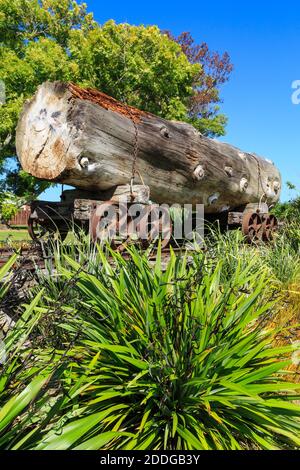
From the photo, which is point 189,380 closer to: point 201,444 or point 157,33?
point 201,444

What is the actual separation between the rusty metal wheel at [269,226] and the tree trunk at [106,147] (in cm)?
214

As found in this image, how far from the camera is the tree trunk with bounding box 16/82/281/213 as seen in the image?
6254 millimetres

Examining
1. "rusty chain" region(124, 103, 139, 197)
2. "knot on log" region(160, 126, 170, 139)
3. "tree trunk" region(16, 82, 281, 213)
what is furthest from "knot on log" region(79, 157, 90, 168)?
"knot on log" region(160, 126, 170, 139)

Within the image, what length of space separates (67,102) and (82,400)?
186 inches

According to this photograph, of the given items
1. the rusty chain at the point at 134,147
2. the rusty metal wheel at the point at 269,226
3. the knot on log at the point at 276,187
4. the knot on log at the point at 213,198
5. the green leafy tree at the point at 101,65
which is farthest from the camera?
the green leafy tree at the point at 101,65

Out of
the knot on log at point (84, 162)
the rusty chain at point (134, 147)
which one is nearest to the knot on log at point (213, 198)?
the rusty chain at point (134, 147)

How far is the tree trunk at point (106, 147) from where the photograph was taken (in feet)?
20.5

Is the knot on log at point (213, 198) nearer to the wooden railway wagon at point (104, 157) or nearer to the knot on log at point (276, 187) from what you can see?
the wooden railway wagon at point (104, 157)

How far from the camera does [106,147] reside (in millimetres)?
6516

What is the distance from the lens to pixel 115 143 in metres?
6.65

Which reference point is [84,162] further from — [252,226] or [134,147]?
[252,226]

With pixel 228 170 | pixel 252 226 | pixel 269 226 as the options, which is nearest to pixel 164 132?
pixel 228 170

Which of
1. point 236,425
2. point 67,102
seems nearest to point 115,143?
point 67,102

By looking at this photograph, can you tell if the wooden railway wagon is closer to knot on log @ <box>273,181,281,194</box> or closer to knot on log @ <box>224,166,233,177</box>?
knot on log @ <box>224,166,233,177</box>
